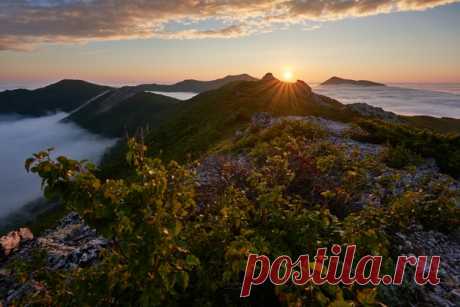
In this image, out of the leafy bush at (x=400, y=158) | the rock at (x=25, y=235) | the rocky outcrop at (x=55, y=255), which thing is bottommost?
the rock at (x=25, y=235)

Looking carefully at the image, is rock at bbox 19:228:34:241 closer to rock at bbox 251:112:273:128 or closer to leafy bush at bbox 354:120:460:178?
rock at bbox 251:112:273:128

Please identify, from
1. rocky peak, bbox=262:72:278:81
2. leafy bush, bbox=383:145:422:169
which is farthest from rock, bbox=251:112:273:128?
rocky peak, bbox=262:72:278:81

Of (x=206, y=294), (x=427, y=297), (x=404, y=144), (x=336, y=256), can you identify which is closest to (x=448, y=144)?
(x=404, y=144)

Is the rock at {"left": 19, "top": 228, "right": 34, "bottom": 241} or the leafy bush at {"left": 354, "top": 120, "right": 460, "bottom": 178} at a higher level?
the leafy bush at {"left": 354, "top": 120, "right": 460, "bottom": 178}

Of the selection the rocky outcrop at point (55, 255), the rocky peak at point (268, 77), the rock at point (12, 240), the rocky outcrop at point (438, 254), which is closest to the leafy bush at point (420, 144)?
the rocky outcrop at point (438, 254)

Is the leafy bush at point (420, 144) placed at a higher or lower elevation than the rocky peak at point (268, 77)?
lower

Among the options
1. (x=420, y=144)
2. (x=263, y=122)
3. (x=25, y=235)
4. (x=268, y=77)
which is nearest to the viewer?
(x=25, y=235)

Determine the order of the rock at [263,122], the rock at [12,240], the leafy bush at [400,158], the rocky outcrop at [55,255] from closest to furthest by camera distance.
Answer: the rocky outcrop at [55,255], the rock at [12,240], the leafy bush at [400,158], the rock at [263,122]

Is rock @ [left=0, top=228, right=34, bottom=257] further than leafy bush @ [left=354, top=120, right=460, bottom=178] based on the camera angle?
No

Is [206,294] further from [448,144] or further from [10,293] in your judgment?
[448,144]

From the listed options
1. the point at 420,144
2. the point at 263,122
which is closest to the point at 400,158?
the point at 420,144

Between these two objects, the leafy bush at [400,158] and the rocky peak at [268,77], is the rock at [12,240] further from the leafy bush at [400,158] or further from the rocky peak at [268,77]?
the rocky peak at [268,77]

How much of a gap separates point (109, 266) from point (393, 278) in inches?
251

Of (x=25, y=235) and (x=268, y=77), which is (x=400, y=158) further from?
(x=268, y=77)
